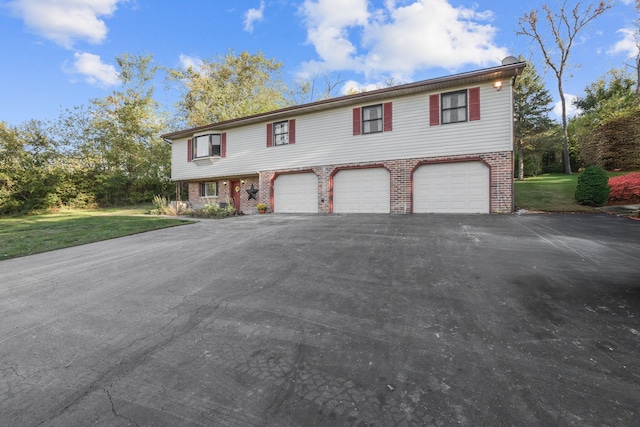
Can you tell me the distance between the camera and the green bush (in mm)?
9969

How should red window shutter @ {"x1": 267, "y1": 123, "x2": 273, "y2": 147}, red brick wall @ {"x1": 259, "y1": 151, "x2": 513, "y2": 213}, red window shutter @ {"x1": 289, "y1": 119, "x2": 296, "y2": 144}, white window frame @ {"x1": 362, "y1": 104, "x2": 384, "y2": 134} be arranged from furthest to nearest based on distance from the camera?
red window shutter @ {"x1": 267, "y1": 123, "x2": 273, "y2": 147}, red window shutter @ {"x1": 289, "y1": 119, "x2": 296, "y2": 144}, white window frame @ {"x1": 362, "y1": 104, "x2": 384, "y2": 134}, red brick wall @ {"x1": 259, "y1": 151, "x2": 513, "y2": 213}

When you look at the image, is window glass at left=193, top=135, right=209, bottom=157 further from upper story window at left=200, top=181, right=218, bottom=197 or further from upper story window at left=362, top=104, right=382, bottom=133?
upper story window at left=362, top=104, right=382, bottom=133

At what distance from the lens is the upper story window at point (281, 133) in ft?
47.1

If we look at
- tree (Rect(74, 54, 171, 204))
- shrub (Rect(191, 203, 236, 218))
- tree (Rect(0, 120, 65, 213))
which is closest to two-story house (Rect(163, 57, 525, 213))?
shrub (Rect(191, 203, 236, 218))

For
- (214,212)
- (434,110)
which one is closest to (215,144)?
(214,212)

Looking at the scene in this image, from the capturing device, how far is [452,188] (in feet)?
35.3

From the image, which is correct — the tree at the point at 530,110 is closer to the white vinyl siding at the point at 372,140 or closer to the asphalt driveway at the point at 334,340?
the white vinyl siding at the point at 372,140

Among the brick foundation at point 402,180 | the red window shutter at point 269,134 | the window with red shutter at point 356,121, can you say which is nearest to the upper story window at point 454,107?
the brick foundation at point 402,180

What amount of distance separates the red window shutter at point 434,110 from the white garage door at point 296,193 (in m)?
5.48

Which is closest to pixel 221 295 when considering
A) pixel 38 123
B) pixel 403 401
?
pixel 403 401

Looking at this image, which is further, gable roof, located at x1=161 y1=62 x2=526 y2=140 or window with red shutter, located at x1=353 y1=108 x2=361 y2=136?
window with red shutter, located at x1=353 y1=108 x2=361 y2=136

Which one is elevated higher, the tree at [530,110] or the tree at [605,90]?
the tree at [605,90]

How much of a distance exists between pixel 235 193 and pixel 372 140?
8.72m

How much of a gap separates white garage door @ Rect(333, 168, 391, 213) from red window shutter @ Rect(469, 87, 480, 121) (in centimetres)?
366
